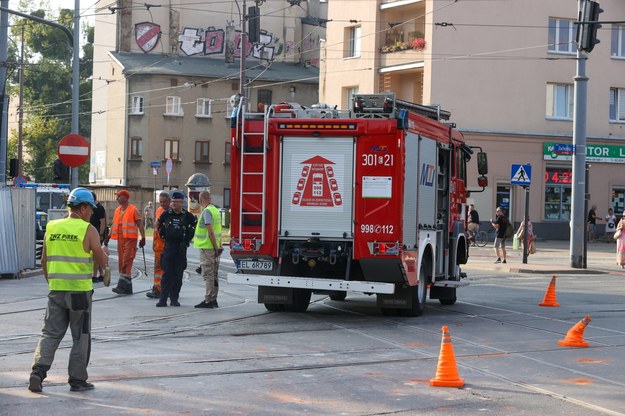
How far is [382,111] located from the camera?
15.1 meters

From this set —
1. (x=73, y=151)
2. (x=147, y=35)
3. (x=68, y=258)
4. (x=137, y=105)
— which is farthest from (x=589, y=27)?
(x=147, y=35)

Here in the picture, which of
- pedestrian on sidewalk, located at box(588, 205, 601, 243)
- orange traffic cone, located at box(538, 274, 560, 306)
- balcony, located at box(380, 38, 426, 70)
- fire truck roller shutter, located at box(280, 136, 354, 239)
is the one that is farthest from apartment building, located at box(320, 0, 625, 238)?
fire truck roller shutter, located at box(280, 136, 354, 239)

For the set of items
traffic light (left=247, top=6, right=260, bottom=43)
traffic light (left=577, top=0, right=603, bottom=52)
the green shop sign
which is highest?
traffic light (left=247, top=6, right=260, bottom=43)

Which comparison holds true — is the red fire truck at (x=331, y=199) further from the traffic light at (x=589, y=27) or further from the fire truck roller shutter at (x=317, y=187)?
the traffic light at (x=589, y=27)

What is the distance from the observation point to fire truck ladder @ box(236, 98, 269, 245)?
1526 cm

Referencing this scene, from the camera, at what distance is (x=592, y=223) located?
47469mm

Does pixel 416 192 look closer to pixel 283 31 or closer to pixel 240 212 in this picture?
pixel 240 212

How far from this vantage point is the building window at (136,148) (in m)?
68.6

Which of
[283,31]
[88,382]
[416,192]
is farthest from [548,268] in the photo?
[283,31]

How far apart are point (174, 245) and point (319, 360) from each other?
5.88 m

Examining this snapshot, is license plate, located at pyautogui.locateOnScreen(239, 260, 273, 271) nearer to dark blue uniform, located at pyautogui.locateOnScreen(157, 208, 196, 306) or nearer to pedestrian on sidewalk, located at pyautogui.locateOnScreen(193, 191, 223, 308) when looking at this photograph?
pedestrian on sidewalk, located at pyautogui.locateOnScreen(193, 191, 223, 308)

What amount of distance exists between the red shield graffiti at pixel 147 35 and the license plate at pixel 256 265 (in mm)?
57682

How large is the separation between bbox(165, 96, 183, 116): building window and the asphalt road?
51377 mm

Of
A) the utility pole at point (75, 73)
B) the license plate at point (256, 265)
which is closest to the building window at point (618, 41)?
the utility pole at point (75, 73)
